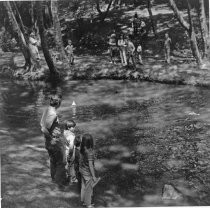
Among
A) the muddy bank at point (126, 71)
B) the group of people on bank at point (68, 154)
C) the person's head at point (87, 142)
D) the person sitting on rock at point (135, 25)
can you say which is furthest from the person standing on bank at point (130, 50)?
the person's head at point (87, 142)

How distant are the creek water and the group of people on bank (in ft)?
1.92

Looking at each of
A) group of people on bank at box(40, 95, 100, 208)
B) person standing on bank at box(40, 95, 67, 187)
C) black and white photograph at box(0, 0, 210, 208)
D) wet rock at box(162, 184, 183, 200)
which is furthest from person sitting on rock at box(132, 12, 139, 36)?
person standing on bank at box(40, 95, 67, 187)

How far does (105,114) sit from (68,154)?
5450 millimetres

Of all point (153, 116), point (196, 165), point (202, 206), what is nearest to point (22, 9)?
point (153, 116)

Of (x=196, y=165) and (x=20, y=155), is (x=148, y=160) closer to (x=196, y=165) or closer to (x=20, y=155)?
(x=196, y=165)

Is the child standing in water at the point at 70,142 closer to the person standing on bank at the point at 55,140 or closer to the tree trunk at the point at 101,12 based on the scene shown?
the person standing on bank at the point at 55,140

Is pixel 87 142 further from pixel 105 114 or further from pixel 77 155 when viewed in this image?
pixel 105 114

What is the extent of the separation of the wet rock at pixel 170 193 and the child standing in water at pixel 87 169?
151 centimetres

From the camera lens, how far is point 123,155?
9977 mm

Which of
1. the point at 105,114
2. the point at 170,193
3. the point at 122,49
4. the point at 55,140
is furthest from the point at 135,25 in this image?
the point at 55,140

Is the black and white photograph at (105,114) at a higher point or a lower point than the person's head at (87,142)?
lower

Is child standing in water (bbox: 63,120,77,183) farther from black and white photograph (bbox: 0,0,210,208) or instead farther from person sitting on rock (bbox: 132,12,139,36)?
person sitting on rock (bbox: 132,12,139,36)

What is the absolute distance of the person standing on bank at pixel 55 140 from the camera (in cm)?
721

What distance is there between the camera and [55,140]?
7348 mm
